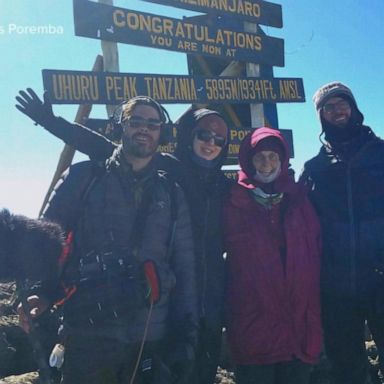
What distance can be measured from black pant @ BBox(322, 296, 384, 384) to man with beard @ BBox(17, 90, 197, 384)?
1.36 meters

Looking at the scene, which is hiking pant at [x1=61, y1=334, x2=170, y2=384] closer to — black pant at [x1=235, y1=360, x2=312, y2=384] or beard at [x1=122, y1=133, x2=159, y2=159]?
black pant at [x1=235, y1=360, x2=312, y2=384]

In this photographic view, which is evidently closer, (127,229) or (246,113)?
(127,229)

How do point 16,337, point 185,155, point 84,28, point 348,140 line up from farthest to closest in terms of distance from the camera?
point 84,28, point 16,337, point 348,140, point 185,155

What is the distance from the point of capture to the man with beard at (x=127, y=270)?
298cm

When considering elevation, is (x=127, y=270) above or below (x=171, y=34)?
below

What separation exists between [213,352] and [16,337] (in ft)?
8.70

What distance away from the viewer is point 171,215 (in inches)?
129

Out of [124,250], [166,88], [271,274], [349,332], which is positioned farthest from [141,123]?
[166,88]

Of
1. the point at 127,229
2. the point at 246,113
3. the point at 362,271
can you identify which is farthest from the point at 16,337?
the point at 246,113

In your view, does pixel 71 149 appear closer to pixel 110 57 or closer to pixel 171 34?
pixel 110 57

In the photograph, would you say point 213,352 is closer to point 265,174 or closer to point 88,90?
point 265,174

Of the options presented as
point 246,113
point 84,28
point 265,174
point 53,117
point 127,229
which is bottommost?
point 127,229

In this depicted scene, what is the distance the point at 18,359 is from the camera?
17.5 feet

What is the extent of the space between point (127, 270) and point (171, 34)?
4.89 m
